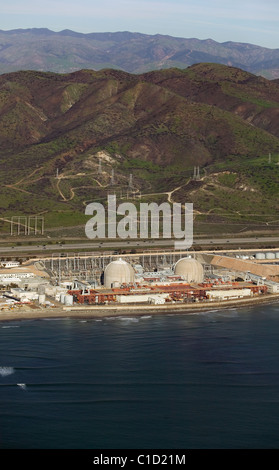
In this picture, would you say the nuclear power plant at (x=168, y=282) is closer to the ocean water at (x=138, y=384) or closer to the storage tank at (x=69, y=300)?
the storage tank at (x=69, y=300)

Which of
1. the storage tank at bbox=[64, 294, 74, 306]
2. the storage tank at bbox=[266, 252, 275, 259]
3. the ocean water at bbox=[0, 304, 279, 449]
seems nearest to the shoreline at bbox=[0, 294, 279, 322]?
the storage tank at bbox=[64, 294, 74, 306]

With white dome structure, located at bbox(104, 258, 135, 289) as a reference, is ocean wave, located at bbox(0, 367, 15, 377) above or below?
below

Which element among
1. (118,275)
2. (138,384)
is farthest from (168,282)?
(138,384)

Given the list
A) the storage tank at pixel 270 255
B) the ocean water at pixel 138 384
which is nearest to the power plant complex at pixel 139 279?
the storage tank at pixel 270 255

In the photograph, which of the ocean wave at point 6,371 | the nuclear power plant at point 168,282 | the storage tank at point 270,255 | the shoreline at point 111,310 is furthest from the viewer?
the storage tank at point 270,255

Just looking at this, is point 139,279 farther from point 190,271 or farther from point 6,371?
point 6,371

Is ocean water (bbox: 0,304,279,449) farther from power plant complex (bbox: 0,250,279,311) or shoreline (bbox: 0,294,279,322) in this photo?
power plant complex (bbox: 0,250,279,311)

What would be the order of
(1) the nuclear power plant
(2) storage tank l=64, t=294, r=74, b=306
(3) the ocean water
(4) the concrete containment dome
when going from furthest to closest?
(4) the concrete containment dome, (1) the nuclear power plant, (2) storage tank l=64, t=294, r=74, b=306, (3) the ocean water
